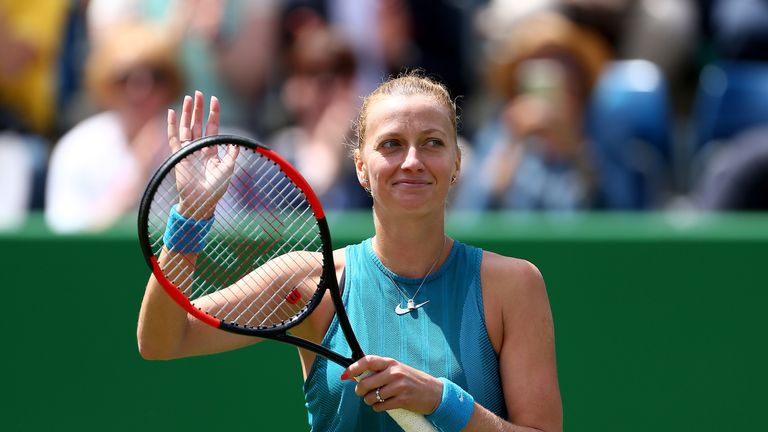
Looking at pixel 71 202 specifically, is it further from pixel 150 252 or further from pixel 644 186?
pixel 150 252

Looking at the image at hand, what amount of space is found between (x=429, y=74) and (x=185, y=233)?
3577 mm

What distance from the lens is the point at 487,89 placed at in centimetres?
673

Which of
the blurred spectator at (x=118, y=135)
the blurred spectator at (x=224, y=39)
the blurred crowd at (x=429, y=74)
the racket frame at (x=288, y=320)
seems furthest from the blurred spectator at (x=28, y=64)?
the racket frame at (x=288, y=320)

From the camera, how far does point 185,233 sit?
9.91 ft

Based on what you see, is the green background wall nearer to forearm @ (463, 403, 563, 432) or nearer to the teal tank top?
the teal tank top

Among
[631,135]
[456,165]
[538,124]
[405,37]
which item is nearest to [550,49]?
[538,124]

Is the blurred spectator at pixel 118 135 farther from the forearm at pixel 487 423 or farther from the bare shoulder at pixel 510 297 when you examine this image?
the forearm at pixel 487 423

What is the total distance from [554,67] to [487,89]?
60 cm

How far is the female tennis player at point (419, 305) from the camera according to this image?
309cm

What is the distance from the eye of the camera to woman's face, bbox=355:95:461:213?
3.08m

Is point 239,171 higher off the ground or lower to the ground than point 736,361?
higher

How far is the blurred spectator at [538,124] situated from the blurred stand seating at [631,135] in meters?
0.12

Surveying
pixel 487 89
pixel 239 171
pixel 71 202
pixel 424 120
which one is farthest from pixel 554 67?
pixel 424 120

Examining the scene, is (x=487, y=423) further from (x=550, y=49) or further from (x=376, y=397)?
(x=550, y=49)
